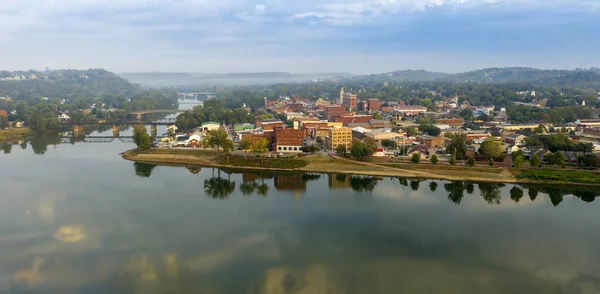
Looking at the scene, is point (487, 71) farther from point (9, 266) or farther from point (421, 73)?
point (9, 266)

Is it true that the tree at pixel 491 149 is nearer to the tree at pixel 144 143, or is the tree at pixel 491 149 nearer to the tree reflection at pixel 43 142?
the tree at pixel 144 143

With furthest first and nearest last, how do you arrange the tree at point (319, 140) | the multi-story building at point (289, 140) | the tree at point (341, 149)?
the tree at point (319, 140) < the multi-story building at point (289, 140) < the tree at point (341, 149)

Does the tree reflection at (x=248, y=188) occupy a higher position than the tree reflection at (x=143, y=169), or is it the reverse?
the tree reflection at (x=143, y=169)

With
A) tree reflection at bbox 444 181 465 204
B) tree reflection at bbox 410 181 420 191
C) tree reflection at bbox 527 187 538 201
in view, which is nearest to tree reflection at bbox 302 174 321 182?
tree reflection at bbox 410 181 420 191

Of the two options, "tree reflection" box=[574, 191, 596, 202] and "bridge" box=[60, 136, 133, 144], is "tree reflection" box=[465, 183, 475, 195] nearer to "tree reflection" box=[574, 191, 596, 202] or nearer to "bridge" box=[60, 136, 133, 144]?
"tree reflection" box=[574, 191, 596, 202]

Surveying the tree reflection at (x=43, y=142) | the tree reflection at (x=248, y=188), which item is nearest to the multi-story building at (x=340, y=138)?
the tree reflection at (x=248, y=188)

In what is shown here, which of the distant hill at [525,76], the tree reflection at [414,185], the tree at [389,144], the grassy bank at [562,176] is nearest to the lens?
the grassy bank at [562,176]
